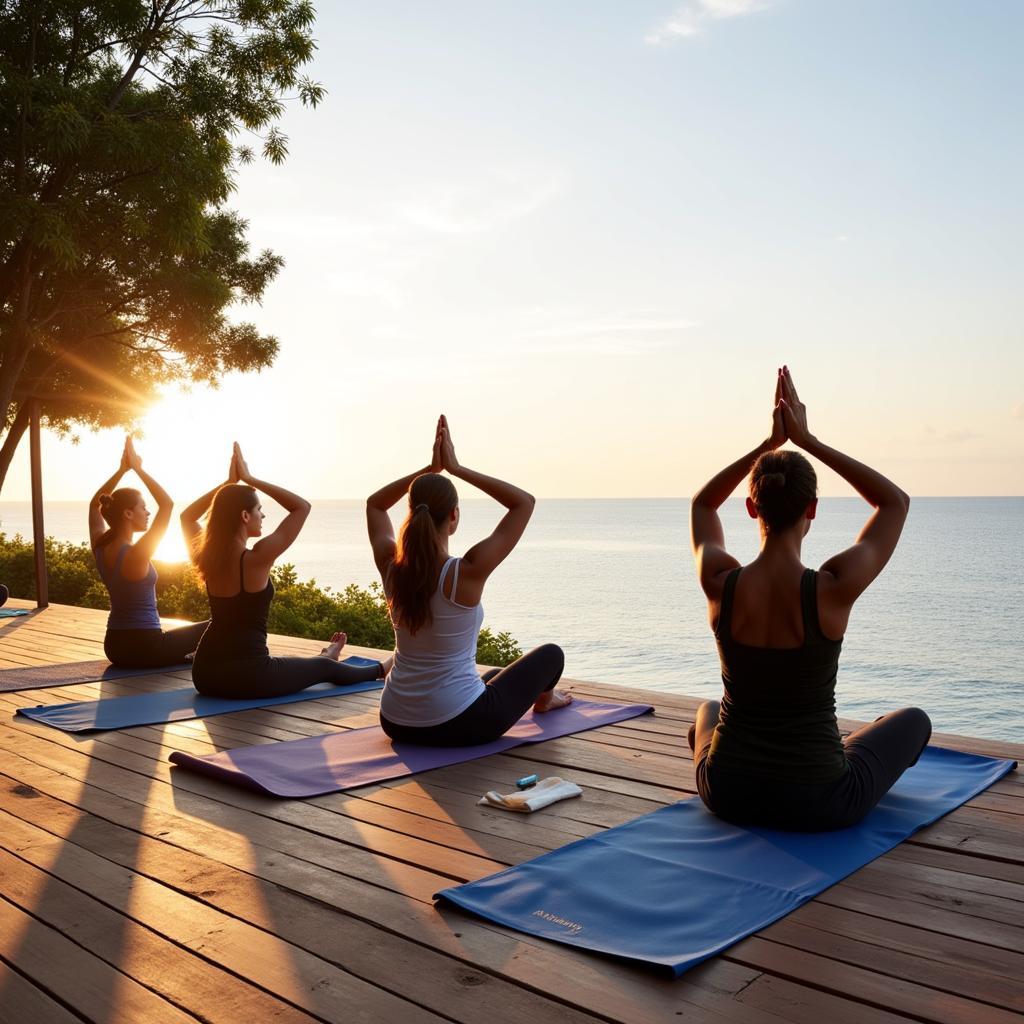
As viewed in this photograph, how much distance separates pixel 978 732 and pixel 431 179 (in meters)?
10.8

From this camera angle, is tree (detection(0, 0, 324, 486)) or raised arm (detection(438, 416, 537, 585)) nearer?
raised arm (detection(438, 416, 537, 585))

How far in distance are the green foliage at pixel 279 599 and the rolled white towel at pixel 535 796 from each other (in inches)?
175

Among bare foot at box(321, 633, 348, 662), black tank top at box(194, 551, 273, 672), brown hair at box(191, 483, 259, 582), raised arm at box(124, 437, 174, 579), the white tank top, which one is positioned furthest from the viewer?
raised arm at box(124, 437, 174, 579)

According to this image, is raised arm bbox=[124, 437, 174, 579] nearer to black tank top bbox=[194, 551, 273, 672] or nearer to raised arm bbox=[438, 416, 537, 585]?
black tank top bbox=[194, 551, 273, 672]

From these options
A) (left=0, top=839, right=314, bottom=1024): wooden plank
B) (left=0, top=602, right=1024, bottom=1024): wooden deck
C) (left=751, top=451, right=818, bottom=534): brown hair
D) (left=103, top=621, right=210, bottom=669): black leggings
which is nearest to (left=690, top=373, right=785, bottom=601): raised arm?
(left=751, top=451, right=818, bottom=534): brown hair

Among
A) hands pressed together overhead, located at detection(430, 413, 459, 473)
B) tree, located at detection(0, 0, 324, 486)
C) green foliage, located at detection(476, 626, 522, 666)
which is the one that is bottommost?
green foliage, located at detection(476, 626, 522, 666)

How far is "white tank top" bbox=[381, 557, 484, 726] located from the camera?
356 centimetres

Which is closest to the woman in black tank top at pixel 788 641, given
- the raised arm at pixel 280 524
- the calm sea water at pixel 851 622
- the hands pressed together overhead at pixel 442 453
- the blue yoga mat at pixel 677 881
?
the blue yoga mat at pixel 677 881

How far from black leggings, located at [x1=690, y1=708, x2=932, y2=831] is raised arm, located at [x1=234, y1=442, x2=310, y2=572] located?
7.61 feet

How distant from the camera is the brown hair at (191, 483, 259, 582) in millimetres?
4438

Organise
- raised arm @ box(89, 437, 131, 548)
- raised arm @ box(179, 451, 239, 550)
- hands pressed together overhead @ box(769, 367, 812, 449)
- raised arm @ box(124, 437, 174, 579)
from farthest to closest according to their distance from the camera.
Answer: raised arm @ box(89, 437, 131, 548) < raised arm @ box(124, 437, 174, 579) < raised arm @ box(179, 451, 239, 550) < hands pressed together overhead @ box(769, 367, 812, 449)

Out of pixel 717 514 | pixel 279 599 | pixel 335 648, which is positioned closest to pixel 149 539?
pixel 335 648

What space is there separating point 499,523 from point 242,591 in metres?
1.68

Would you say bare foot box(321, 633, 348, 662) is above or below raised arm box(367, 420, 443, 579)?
below
